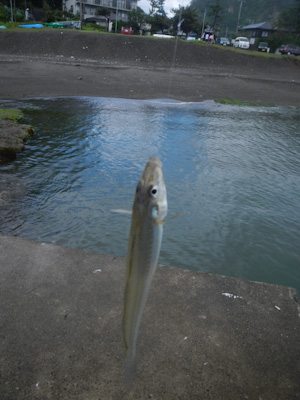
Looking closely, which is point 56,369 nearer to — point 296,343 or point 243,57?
point 296,343

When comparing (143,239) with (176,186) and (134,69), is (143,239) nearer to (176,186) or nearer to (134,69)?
(176,186)

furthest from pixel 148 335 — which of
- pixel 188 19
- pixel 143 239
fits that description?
pixel 188 19

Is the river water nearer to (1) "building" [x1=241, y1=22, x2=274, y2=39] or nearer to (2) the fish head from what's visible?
(2) the fish head

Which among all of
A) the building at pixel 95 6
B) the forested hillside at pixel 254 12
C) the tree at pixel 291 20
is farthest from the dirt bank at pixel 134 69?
the forested hillside at pixel 254 12

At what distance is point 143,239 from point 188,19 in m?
58.9

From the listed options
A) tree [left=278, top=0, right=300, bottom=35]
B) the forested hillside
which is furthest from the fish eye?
the forested hillside

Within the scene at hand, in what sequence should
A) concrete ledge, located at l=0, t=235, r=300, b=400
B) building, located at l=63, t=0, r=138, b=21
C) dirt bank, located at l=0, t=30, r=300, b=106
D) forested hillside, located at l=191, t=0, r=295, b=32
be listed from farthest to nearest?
1. forested hillside, located at l=191, t=0, r=295, b=32
2. building, located at l=63, t=0, r=138, b=21
3. dirt bank, located at l=0, t=30, r=300, b=106
4. concrete ledge, located at l=0, t=235, r=300, b=400

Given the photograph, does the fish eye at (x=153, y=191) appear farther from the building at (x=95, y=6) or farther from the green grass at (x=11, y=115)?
the building at (x=95, y=6)

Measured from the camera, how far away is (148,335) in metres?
2.59

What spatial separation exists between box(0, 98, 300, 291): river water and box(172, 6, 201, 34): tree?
4549 cm

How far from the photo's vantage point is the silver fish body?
1.23 metres

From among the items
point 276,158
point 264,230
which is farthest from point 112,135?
point 264,230

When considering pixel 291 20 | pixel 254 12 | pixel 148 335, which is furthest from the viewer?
pixel 254 12

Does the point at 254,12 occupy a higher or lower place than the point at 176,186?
higher
